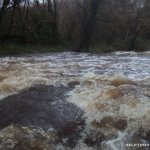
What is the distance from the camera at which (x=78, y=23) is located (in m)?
29.2

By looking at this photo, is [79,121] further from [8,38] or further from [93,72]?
[8,38]

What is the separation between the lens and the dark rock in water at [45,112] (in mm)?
7625

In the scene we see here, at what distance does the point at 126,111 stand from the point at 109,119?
19.3 inches

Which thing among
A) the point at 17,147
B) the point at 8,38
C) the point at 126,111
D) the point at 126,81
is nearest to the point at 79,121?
the point at 126,111

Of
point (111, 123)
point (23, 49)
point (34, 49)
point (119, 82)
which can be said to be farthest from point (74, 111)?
point (34, 49)

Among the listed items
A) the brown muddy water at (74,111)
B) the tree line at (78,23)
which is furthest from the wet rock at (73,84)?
the tree line at (78,23)

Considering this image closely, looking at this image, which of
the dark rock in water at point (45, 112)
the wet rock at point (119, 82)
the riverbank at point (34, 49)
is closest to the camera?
the dark rock in water at point (45, 112)

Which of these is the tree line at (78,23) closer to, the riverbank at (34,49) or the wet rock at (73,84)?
the riverbank at (34,49)

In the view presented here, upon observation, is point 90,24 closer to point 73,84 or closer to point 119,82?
point 73,84

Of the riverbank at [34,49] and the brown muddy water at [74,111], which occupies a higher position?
the riverbank at [34,49]

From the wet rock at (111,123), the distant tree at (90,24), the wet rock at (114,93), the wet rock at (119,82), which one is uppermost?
the distant tree at (90,24)

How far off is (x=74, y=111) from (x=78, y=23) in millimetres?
21356

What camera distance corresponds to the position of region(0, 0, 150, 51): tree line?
2567 centimetres

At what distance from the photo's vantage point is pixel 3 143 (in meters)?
6.83
